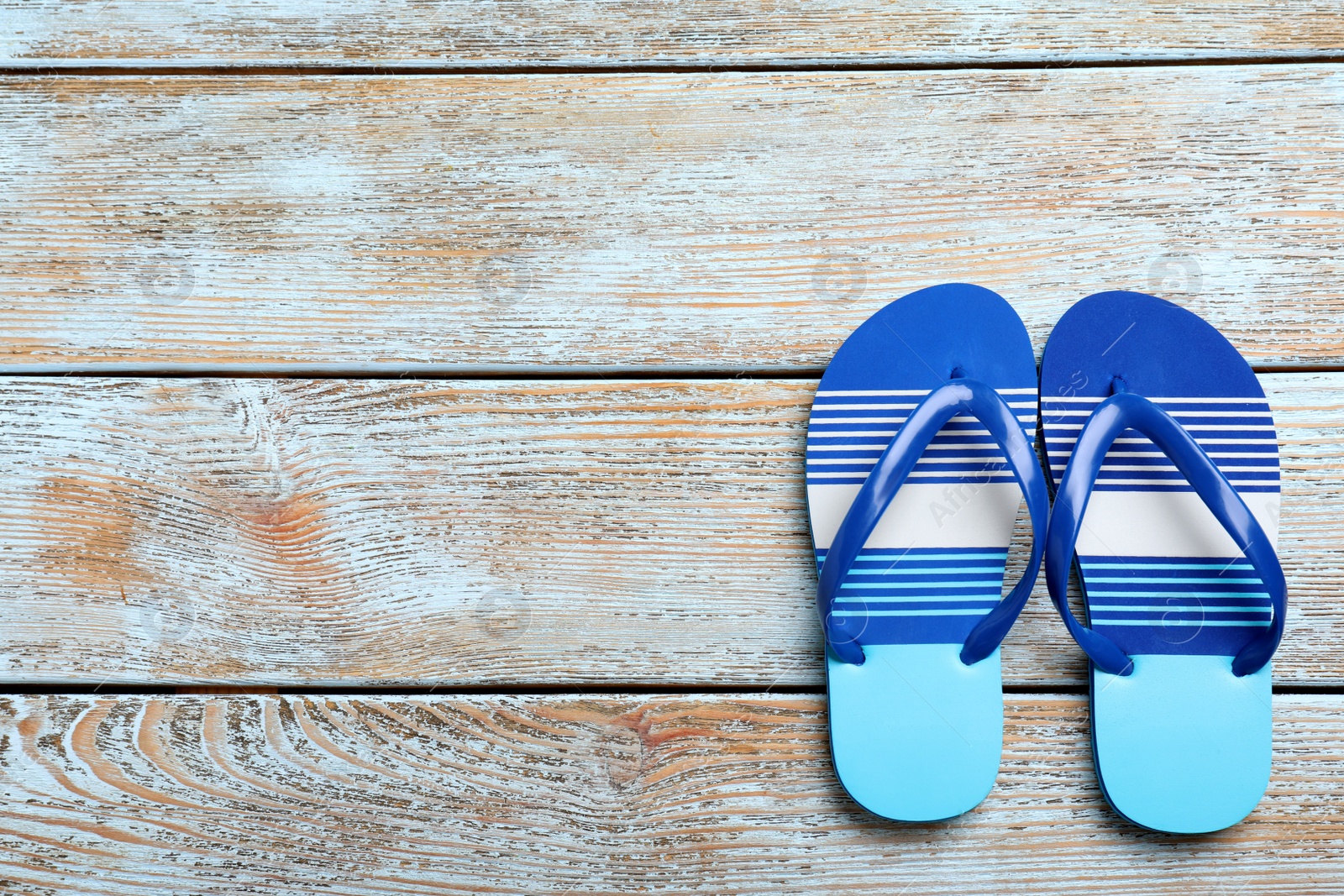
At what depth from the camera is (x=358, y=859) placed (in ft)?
1.45

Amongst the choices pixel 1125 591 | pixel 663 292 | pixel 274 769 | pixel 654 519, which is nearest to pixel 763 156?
pixel 663 292

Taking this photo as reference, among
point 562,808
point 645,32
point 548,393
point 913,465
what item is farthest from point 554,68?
point 562,808

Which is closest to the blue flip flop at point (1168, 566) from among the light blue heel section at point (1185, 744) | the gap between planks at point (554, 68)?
the light blue heel section at point (1185, 744)

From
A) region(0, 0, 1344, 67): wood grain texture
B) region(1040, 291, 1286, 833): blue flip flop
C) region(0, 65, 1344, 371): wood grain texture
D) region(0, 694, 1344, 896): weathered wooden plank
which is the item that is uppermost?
region(0, 0, 1344, 67): wood grain texture

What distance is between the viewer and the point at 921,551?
1.46 ft

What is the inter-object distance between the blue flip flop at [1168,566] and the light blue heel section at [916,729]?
0.21ft

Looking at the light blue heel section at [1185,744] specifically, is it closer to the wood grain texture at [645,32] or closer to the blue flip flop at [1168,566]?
the blue flip flop at [1168,566]

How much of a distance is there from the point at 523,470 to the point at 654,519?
0.08m

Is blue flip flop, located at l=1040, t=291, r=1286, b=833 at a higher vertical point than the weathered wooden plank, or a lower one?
higher

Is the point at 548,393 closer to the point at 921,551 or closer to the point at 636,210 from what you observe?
the point at 636,210

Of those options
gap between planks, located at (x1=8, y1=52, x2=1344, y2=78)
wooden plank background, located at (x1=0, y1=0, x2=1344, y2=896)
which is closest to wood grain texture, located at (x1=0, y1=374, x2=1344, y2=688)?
wooden plank background, located at (x1=0, y1=0, x2=1344, y2=896)

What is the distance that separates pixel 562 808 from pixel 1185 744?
36 cm

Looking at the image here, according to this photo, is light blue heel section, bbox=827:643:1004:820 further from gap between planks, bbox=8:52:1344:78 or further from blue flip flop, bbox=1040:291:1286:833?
gap between planks, bbox=8:52:1344:78

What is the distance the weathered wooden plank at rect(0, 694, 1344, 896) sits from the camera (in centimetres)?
44
